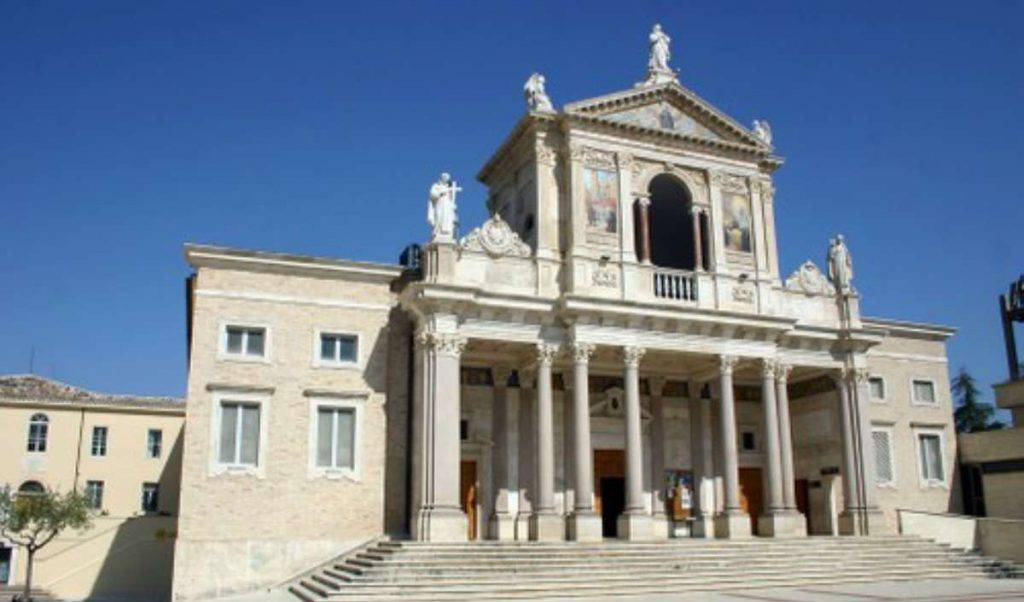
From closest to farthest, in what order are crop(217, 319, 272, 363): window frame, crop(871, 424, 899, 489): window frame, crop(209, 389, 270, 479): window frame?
crop(209, 389, 270, 479): window frame
crop(217, 319, 272, 363): window frame
crop(871, 424, 899, 489): window frame

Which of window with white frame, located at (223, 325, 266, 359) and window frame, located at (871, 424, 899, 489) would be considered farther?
window frame, located at (871, 424, 899, 489)

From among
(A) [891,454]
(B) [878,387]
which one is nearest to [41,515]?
(A) [891,454]

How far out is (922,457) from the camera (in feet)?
116

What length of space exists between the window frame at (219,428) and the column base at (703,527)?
14740mm

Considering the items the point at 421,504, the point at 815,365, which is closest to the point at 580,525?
the point at 421,504

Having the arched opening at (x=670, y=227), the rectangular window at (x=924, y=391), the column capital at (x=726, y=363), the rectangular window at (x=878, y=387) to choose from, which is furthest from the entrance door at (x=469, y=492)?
the rectangular window at (x=924, y=391)

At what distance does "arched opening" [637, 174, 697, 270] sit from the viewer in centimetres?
3306

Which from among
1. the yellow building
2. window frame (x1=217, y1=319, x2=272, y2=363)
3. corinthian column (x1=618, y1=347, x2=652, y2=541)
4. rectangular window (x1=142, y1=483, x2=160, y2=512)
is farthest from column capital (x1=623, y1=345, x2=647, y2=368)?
rectangular window (x1=142, y1=483, x2=160, y2=512)

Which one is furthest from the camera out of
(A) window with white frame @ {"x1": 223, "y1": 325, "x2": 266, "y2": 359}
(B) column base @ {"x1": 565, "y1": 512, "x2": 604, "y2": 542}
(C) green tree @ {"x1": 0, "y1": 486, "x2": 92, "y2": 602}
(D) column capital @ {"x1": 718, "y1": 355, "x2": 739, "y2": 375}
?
(C) green tree @ {"x1": 0, "y1": 486, "x2": 92, "y2": 602}

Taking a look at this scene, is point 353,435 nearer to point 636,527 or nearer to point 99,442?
point 636,527

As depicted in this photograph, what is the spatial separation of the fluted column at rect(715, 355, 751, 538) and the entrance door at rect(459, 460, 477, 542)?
810 cm

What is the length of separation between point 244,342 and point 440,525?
320 inches

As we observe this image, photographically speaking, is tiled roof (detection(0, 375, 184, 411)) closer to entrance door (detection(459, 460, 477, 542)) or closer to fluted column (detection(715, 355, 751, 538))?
entrance door (detection(459, 460, 477, 542))

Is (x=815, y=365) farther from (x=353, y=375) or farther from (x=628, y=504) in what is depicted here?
(x=353, y=375)
